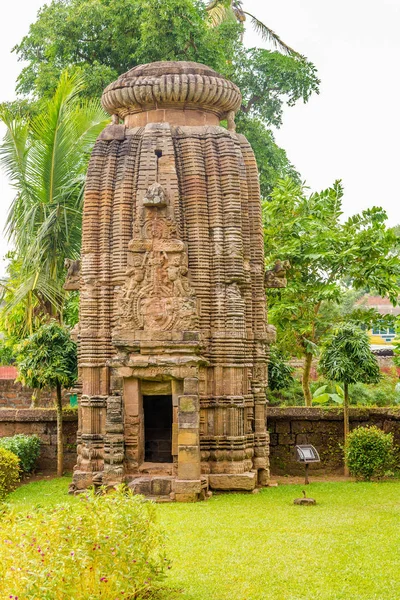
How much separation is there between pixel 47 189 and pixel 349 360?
9096mm

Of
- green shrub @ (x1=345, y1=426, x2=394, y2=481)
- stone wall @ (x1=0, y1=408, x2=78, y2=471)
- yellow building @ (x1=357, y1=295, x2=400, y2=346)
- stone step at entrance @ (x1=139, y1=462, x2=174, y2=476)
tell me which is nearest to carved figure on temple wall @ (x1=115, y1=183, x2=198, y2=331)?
stone step at entrance @ (x1=139, y1=462, x2=174, y2=476)

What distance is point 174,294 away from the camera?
14.1 m

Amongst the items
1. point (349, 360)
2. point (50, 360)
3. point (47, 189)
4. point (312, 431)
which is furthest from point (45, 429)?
point (349, 360)

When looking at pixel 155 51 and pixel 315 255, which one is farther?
pixel 155 51

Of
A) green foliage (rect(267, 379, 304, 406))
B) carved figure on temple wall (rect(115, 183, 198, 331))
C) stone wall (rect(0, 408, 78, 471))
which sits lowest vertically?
stone wall (rect(0, 408, 78, 471))

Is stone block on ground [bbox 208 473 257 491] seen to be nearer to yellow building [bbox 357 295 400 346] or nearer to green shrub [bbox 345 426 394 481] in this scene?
green shrub [bbox 345 426 394 481]

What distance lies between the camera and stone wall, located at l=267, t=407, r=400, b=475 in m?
17.2

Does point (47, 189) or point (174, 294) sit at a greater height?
point (47, 189)

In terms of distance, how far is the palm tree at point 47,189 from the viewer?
19781mm

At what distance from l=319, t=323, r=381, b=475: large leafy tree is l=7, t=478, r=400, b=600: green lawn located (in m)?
2.68

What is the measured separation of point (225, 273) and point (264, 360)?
1.93 m

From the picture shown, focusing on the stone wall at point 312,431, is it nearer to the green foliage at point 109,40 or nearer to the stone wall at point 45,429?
the stone wall at point 45,429

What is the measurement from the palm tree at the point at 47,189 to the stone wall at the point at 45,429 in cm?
280

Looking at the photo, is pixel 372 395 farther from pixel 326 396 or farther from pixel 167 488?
pixel 167 488
